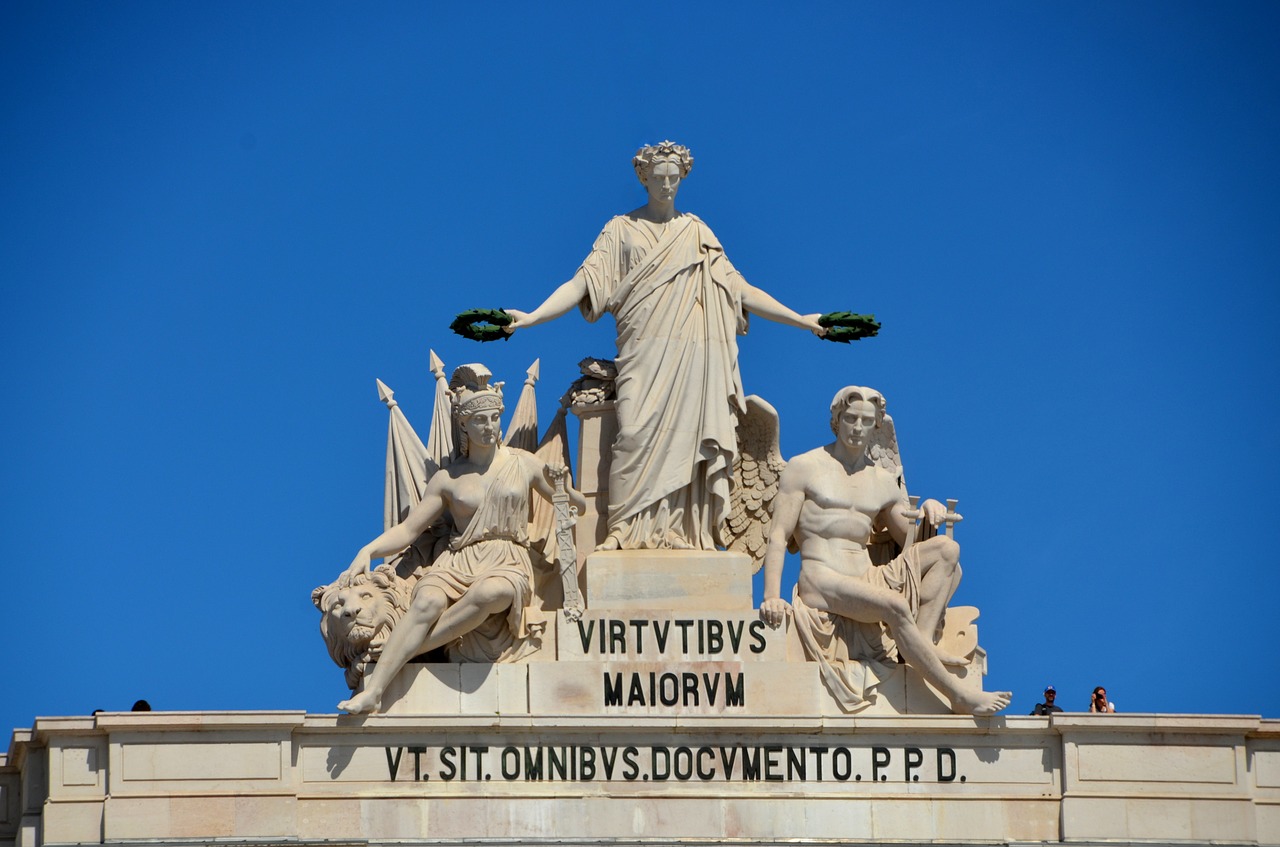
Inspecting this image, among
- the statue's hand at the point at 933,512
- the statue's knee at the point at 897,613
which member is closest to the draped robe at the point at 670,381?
the statue's hand at the point at 933,512

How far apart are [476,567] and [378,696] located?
1710mm

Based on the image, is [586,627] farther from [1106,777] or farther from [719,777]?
[1106,777]

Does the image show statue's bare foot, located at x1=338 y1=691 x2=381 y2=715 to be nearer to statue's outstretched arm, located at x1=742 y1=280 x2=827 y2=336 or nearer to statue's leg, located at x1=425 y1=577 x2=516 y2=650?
statue's leg, located at x1=425 y1=577 x2=516 y2=650

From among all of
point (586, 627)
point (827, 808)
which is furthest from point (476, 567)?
point (827, 808)

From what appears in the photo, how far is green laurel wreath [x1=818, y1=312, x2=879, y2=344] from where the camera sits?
128 feet

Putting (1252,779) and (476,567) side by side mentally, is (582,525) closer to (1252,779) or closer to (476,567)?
(476,567)

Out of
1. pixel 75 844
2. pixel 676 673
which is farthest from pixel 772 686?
pixel 75 844

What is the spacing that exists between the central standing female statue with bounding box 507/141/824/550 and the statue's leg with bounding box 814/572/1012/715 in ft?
6.33

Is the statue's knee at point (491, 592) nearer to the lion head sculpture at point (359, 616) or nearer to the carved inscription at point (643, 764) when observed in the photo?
the lion head sculpture at point (359, 616)

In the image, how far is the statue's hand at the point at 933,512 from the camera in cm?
Result: 3809

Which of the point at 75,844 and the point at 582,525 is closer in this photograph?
the point at 75,844

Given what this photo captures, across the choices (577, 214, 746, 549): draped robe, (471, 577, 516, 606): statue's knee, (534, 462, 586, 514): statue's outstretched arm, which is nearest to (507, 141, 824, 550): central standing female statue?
(577, 214, 746, 549): draped robe

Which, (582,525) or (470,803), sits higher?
(582,525)

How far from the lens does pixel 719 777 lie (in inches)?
1451
